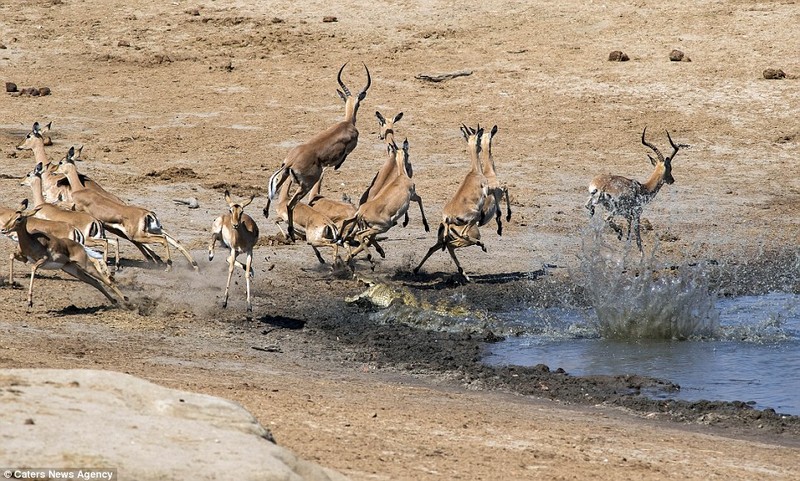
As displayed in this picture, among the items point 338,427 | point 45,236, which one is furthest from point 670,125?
point 338,427

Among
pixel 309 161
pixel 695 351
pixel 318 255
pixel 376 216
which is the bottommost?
pixel 695 351

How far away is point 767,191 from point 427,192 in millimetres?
4238

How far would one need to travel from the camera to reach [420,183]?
16.5 metres

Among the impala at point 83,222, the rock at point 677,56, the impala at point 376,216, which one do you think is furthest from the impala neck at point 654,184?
the impala at point 83,222

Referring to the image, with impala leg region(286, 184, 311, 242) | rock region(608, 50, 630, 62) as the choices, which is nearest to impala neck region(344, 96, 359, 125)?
impala leg region(286, 184, 311, 242)

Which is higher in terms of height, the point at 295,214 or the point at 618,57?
the point at 618,57

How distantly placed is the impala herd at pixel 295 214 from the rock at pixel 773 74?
4720 mm

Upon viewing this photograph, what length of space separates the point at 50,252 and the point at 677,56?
1187 centimetres

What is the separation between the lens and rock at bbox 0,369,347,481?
525 centimetres

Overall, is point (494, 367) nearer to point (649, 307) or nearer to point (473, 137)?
point (649, 307)

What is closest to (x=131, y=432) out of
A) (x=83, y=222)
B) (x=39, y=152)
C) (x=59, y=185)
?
(x=83, y=222)

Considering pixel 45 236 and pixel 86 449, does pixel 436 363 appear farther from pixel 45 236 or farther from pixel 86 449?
pixel 86 449

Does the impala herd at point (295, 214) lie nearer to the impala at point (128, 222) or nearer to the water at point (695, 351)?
the impala at point (128, 222)

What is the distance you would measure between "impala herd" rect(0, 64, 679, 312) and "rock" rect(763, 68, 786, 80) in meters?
4.72
